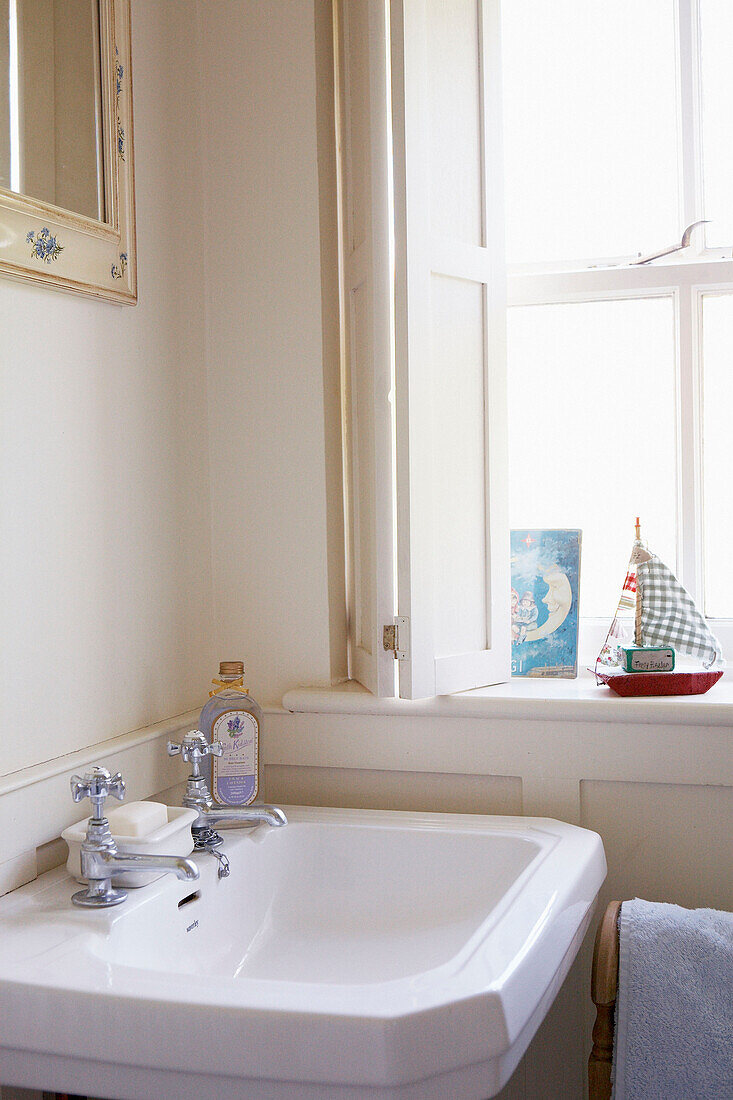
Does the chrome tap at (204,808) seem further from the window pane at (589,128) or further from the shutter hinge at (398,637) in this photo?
the window pane at (589,128)

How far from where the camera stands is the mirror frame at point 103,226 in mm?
1095

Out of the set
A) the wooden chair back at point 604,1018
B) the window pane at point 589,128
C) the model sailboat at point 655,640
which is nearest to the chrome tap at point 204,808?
the wooden chair back at point 604,1018

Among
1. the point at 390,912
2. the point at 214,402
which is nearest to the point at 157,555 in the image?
the point at 214,402

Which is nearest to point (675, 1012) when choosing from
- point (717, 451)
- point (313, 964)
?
point (313, 964)

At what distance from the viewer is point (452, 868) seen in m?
1.24

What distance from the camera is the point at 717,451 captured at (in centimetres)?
155

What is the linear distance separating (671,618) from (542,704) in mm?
239

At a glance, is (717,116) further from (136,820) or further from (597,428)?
(136,820)

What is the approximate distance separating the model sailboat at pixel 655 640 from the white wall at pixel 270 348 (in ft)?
1.40

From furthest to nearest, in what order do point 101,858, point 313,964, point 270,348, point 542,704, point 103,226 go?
1. point 270,348
2. point 542,704
3. point 103,226
4. point 313,964
5. point 101,858

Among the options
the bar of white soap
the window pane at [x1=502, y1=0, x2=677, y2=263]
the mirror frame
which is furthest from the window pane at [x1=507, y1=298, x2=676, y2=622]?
the bar of white soap

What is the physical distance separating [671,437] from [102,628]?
36.9 inches

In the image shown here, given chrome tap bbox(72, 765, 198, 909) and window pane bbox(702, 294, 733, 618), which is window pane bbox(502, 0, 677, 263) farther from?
chrome tap bbox(72, 765, 198, 909)

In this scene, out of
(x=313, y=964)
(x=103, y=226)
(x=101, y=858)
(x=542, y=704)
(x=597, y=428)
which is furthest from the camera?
(x=597, y=428)
